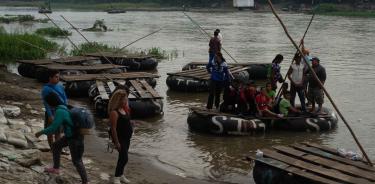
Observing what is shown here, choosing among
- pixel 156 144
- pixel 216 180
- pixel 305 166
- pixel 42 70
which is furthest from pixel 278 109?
pixel 42 70

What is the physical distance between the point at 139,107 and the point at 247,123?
9.80 feet

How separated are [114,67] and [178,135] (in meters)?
7.40

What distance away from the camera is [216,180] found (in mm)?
9016

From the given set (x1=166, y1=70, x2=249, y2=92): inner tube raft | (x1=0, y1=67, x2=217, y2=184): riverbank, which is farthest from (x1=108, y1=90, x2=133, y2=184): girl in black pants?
(x1=166, y1=70, x2=249, y2=92): inner tube raft

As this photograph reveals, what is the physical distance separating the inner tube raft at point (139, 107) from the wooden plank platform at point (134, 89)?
5.2 inches

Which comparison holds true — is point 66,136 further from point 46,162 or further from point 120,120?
point 46,162

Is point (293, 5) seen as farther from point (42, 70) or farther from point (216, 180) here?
point (216, 180)

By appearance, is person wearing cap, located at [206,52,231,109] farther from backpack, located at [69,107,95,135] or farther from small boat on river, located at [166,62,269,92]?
backpack, located at [69,107,95,135]

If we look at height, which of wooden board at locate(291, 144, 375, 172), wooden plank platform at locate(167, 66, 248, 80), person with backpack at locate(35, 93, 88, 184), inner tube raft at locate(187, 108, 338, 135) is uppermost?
person with backpack at locate(35, 93, 88, 184)

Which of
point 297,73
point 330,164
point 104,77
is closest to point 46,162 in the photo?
point 330,164

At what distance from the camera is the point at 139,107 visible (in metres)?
13.3

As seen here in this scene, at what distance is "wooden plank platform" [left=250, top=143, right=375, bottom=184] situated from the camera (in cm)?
730

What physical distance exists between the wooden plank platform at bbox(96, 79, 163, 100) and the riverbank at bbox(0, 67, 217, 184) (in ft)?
6.65

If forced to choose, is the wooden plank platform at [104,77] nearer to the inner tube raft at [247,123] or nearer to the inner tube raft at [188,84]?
the inner tube raft at [188,84]
